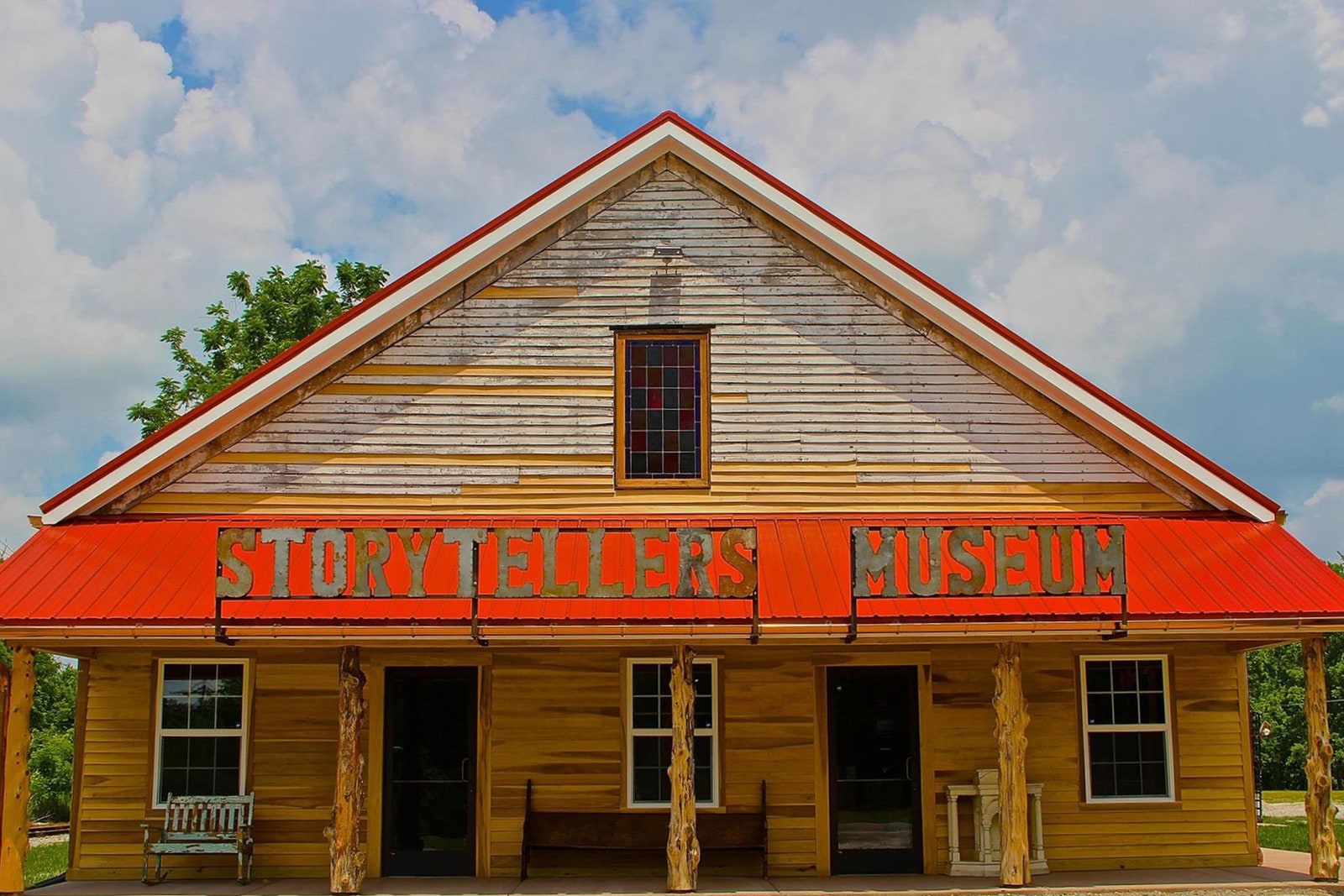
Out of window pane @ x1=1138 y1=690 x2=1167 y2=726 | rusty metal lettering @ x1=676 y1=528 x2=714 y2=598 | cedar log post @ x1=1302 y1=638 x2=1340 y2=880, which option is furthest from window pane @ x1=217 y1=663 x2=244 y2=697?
cedar log post @ x1=1302 y1=638 x2=1340 y2=880

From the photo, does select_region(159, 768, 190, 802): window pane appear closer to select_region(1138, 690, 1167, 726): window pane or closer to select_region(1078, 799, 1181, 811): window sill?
select_region(1078, 799, 1181, 811): window sill

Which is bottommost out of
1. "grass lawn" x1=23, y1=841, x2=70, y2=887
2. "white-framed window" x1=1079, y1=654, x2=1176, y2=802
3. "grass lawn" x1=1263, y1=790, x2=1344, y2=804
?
"grass lawn" x1=1263, y1=790, x2=1344, y2=804

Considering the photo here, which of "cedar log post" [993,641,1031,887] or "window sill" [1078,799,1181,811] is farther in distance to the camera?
"window sill" [1078,799,1181,811]

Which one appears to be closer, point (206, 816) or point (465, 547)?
point (465, 547)

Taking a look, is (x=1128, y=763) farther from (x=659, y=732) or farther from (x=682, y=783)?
(x=682, y=783)

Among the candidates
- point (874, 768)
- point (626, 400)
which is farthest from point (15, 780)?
point (874, 768)

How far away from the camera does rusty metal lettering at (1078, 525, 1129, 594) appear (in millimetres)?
12836

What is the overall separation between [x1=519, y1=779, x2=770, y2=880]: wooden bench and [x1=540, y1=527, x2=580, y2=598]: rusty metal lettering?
119 inches

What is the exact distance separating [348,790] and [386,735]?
1.71 metres

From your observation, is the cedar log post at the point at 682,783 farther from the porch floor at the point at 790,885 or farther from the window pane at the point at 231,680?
the window pane at the point at 231,680

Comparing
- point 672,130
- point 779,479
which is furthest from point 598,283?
point 779,479

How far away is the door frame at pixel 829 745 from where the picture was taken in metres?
14.6

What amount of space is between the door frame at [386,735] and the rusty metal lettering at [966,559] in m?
5.21

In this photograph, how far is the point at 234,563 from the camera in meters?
12.6
